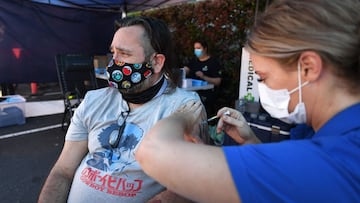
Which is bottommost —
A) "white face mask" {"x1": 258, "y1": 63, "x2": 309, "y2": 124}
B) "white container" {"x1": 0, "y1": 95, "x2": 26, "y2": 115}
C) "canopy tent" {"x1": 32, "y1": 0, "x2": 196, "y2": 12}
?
"white container" {"x1": 0, "y1": 95, "x2": 26, "y2": 115}

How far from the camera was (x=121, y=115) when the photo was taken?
1.38 meters

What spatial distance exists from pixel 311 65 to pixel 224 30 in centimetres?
411

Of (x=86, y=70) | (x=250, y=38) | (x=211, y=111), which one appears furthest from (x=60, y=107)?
(x=250, y=38)

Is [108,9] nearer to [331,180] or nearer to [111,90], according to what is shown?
[111,90]

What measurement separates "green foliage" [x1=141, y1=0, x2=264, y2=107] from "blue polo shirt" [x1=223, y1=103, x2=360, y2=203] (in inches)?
145

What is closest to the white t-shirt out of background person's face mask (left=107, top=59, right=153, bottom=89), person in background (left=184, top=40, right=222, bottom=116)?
background person's face mask (left=107, top=59, right=153, bottom=89)

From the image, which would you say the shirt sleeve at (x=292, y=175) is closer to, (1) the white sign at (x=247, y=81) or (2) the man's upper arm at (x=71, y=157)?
(2) the man's upper arm at (x=71, y=157)

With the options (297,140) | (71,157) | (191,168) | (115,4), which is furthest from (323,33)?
(115,4)

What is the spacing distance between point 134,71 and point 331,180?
1.12 m

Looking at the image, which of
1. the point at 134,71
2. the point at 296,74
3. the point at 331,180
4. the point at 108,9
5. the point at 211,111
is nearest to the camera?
the point at 331,180

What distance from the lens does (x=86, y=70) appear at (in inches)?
172

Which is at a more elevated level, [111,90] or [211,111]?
[111,90]

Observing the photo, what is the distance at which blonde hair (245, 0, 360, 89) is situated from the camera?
1.88 feet

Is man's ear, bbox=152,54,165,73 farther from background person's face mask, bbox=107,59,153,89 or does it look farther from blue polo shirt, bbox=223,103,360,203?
blue polo shirt, bbox=223,103,360,203
